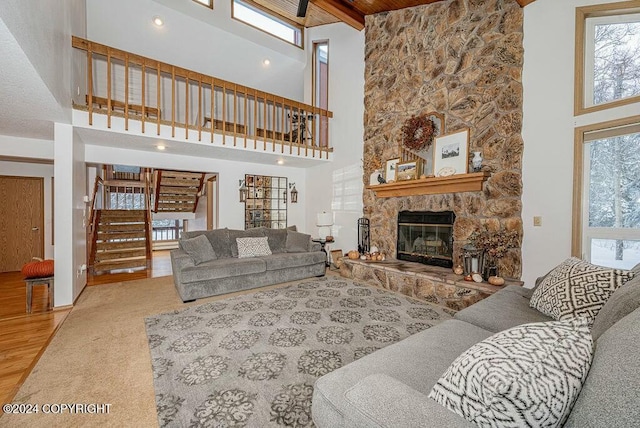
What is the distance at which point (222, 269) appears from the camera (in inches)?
145

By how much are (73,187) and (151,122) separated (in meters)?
1.36

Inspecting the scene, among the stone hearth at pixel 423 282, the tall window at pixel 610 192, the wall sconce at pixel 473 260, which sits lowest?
the stone hearth at pixel 423 282

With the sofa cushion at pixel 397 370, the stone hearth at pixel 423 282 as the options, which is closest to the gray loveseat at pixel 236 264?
the stone hearth at pixel 423 282

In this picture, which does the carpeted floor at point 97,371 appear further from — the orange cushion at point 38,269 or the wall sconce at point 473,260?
the wall sconce at point 473,260

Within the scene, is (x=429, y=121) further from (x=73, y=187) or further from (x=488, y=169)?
(x=73, y=187)

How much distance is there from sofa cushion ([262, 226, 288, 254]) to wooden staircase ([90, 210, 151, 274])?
3.07 metres

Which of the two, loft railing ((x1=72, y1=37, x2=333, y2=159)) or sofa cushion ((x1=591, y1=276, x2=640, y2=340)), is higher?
loft railing ((x1=72, y1=37, x2=333, y2=159))

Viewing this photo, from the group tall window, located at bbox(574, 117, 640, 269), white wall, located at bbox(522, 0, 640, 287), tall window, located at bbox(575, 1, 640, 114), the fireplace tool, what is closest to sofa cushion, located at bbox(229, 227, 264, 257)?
the fireplace tool

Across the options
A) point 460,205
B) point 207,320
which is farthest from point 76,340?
point 460,205

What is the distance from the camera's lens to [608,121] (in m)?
2.73

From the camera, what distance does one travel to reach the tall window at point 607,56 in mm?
2701

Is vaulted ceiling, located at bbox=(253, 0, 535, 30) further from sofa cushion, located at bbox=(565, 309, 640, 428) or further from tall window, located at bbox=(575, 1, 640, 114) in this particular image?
sofa cushion, located at bbox=(565, 309, 640, 428)

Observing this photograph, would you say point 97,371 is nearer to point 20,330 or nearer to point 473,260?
point 20,330

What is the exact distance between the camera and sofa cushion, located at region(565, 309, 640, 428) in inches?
23.6
